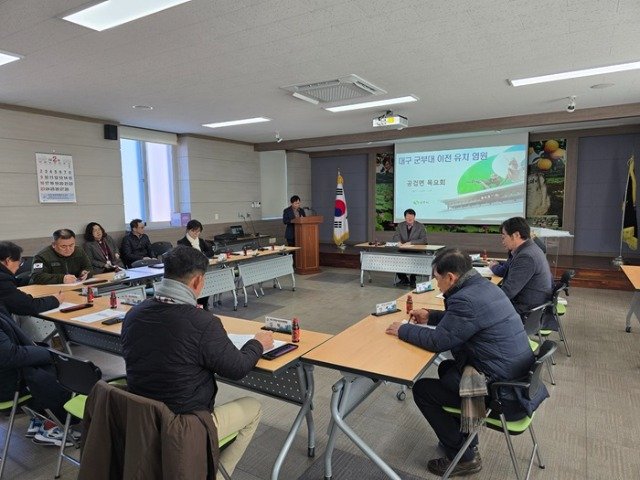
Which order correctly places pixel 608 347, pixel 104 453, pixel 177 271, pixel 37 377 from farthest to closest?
pixel 608 347
pixel 37 377
pixel 177 271
pixel 104 453

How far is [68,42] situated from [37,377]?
7.92 ft

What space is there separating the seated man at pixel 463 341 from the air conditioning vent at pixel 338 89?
2.63 meters

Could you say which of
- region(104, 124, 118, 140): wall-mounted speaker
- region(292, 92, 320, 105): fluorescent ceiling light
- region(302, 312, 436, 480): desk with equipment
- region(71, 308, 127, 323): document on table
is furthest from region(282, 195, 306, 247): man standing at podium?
region(302, 312, 436, 480): desk with equipment

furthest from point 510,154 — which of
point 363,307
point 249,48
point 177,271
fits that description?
point 177,271

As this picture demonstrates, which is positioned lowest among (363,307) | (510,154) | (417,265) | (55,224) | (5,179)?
(363,307)

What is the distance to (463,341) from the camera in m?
1.92

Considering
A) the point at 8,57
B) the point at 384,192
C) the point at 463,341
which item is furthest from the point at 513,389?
the point at 384,192

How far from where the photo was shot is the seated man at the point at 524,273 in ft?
10.1

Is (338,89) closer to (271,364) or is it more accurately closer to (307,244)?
(271,364)

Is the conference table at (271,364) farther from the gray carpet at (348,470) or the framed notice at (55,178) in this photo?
the framed notice at (55,178)

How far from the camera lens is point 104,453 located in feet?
4.70

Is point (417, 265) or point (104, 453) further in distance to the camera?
point (417, 265)

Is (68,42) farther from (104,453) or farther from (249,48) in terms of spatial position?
(104,453)

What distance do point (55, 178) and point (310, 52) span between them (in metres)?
4.25
